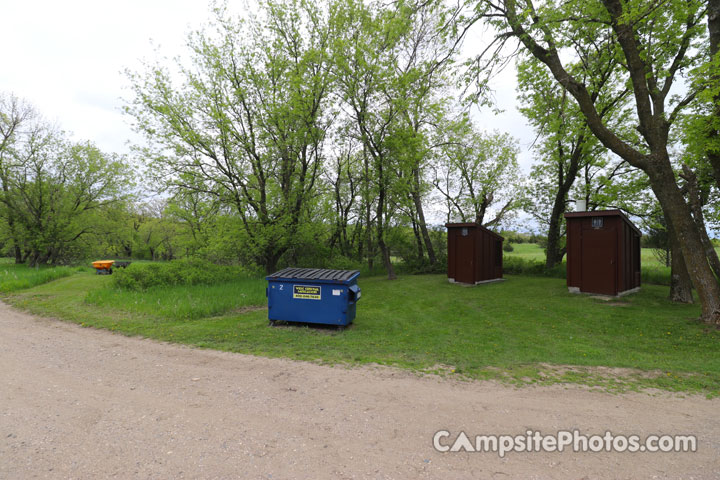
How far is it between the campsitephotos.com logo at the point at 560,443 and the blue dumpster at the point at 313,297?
4373mm

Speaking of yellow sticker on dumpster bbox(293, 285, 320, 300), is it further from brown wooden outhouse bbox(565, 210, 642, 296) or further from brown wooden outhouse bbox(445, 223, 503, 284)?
brown wooden outhouse bbox(565, 210, 642, 296)

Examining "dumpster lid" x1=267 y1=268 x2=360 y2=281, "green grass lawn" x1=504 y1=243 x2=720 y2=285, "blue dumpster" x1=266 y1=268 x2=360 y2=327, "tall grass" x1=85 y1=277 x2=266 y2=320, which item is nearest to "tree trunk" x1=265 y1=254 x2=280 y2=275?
"tall grass" x1=85 y1=277 x2=266 y2=320

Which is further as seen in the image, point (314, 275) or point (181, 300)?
point (181, 300)

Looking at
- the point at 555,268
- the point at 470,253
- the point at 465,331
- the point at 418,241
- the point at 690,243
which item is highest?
the point at 418,241

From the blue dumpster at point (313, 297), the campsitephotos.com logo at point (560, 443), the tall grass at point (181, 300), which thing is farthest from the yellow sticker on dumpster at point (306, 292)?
the campsitephotos.com logo at point (560, 443)

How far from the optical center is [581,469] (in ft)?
8.04

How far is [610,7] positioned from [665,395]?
8.72 m

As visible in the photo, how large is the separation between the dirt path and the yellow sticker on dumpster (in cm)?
241

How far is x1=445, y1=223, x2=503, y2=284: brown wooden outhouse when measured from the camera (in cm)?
1496

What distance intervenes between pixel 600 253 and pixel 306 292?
10.5 meters

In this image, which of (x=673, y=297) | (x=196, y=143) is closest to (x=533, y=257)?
(x=673, y=297)

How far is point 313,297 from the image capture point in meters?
7.36

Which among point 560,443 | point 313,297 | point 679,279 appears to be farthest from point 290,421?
point 679,279

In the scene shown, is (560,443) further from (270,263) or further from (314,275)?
(270,263)
